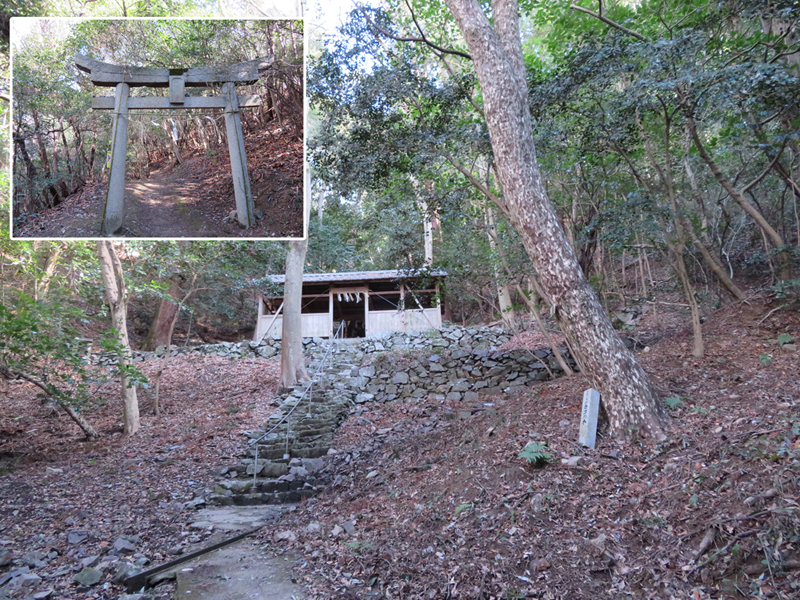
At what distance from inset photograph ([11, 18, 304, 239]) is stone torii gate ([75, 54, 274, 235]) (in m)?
0.01

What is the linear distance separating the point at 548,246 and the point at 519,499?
2.43 meters

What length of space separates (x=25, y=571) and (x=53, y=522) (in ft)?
3.82

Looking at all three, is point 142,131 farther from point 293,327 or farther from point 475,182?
point 293,327

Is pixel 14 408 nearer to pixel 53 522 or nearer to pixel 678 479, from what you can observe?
pixel 53 522

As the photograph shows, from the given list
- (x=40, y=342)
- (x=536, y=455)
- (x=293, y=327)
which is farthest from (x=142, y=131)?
(x=293, y=327)

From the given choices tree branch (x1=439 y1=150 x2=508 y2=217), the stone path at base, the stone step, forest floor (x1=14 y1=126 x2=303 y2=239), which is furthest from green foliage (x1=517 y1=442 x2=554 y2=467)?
forest floor (x1=14 y1=126 x2=303 y2=239)

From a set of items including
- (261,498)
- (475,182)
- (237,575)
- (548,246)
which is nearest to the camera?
(237,575)

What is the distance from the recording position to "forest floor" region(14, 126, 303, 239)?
188 inches

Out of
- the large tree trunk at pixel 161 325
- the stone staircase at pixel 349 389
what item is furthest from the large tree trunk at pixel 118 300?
the large tree trunk at pixel 161 325

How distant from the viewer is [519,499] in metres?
3.91

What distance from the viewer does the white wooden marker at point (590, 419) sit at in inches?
177

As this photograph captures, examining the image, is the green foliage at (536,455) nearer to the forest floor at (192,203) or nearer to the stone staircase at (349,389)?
the stone staircase at (349,389)

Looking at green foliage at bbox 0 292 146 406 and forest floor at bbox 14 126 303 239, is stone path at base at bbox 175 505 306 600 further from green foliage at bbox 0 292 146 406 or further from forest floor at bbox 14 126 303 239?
green foliage at bbox 0 292 146 406

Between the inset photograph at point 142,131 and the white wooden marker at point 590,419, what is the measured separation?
3.53 m
